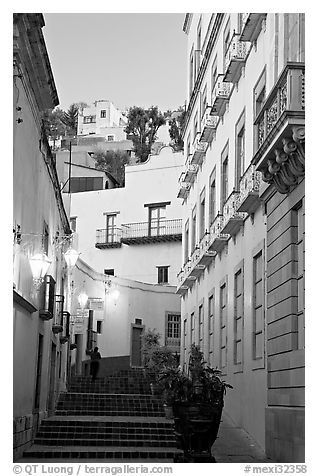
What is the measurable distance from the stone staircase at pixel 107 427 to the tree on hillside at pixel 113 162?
996 inches

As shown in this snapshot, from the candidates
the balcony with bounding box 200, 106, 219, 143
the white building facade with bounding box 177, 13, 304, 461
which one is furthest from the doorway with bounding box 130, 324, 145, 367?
the balcony with bounding box 200, 106, 219, 143

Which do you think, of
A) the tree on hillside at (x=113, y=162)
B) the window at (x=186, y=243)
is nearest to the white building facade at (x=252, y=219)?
the window at (x=186, y=243)

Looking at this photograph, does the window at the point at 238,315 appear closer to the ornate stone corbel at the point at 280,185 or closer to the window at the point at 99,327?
the ornate stone corbel at the point at 280,185

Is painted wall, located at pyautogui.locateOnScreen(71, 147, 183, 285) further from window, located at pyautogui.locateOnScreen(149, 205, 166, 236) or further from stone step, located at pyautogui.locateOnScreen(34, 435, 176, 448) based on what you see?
stone step, located at pyautogui.locateOnScreen(34, 435, 176, 448)

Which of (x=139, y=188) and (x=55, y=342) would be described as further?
(x=139, y=188)

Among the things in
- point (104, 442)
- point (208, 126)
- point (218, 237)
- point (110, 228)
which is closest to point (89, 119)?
point (110, 228)

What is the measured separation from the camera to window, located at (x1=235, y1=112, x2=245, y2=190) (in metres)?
16.8

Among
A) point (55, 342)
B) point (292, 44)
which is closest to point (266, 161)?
point (292, 44)

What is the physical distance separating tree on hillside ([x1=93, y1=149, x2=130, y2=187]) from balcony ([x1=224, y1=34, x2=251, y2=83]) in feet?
96.2

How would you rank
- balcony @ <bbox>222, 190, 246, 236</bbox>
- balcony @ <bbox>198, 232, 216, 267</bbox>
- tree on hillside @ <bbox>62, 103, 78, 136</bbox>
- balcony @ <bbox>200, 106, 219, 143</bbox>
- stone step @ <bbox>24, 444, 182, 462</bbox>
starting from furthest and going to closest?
tree on hillside @ <bbox>62, 103, 78, 136</bbox> < balcony @ <bbox>200, 106, 219, 143</bbox> < balcony @ <bbox>198, 232, 216, 267</bbox> < balcony @ <bbox>222, 190, 246, 236</bbox> < stone step @ <bbox>24, 444, 182, 462</bbox>

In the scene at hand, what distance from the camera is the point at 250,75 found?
15812 millimetres

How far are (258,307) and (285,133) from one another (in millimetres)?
4492

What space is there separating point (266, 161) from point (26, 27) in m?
3.79
